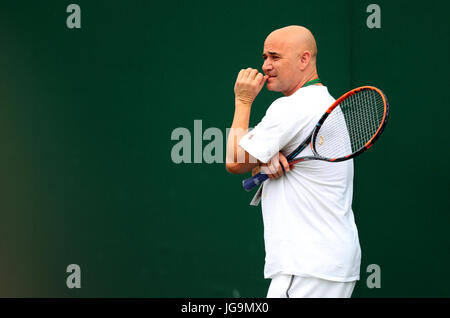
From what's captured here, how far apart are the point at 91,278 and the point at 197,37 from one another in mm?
1585

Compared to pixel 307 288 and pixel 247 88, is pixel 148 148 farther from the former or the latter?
pixel 307 288

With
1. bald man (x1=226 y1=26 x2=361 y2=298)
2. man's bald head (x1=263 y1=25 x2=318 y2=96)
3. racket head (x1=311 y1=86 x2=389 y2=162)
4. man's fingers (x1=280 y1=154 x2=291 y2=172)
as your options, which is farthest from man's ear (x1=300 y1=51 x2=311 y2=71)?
man's fingers (x1=280 y1=154 x2=291 y2=172)

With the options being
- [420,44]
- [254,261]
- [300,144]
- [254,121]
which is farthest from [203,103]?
[300,144]

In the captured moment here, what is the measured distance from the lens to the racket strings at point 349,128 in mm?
2744

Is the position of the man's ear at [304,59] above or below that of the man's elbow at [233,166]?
above

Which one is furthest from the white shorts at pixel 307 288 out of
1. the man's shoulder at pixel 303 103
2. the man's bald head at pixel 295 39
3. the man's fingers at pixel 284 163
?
the man's bald head at pixel 295 39

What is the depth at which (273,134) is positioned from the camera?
2693 millimetres

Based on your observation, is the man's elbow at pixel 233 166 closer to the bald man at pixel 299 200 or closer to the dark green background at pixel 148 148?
the bald man at pixel 299 200

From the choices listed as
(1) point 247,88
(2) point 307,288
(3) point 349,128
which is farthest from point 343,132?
(2) point 307,288

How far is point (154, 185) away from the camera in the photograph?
4.25 metres

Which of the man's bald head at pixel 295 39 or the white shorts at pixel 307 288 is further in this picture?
the man's bald head at pixel 295 39

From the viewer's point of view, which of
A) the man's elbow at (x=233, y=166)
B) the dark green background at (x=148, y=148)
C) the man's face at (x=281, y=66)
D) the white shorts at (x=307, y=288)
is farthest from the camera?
the dark green background at (x=148, y=148)

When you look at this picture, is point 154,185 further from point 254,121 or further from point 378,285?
point 378,285

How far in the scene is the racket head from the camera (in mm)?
2686
